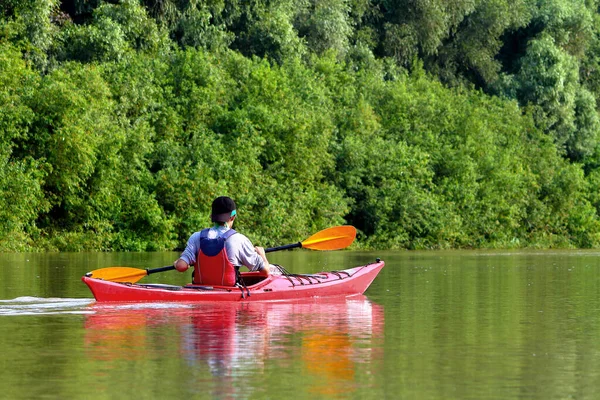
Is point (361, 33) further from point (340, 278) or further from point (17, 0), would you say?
point (340, 278)

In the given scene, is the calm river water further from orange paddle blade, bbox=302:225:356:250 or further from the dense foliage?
the dense foliage

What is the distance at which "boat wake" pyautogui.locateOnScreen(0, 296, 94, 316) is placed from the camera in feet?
46.3

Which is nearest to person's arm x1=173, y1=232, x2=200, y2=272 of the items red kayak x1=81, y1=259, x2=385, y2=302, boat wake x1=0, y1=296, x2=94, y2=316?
red kayak x1=81, y1=259, x2=385, y2=302

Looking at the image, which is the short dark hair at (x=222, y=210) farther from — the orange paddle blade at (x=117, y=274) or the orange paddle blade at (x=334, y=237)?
the orange paddle blade at (x=334, y=237)

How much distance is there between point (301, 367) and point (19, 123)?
26349 mm

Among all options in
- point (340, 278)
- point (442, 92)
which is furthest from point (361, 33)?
point (340, 278)

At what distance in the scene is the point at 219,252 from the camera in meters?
15.2

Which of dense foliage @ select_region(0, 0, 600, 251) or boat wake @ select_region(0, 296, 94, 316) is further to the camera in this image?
dense foliage @ select_region(0, 0, 600, 251)

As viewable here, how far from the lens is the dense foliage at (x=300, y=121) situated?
1399 inches

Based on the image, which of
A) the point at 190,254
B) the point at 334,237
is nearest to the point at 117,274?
the point at 190,254

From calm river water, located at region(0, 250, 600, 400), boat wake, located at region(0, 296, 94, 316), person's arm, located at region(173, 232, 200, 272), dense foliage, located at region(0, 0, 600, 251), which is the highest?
dense foliage, located at region(0, 0, 600, 251)

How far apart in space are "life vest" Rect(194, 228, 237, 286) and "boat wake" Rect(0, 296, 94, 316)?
4.68ft

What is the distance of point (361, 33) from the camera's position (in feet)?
183

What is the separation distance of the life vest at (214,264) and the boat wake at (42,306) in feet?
4.68
